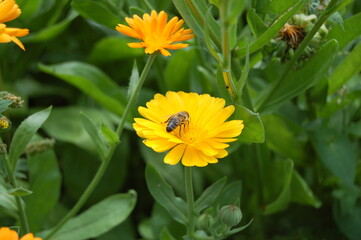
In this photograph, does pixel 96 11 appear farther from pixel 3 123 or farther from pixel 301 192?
pixel 301 192

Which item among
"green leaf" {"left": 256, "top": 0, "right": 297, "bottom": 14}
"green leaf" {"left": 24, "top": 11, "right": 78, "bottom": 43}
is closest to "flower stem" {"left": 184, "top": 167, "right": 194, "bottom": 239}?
"green leaf" {"left": 256, "top": 0, "right": 297, "bottom": 14}

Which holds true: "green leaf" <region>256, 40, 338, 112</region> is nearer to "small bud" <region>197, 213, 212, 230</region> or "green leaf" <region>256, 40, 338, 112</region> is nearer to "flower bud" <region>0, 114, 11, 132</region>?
"small bud" <region>197, 213, 212, 230</region>

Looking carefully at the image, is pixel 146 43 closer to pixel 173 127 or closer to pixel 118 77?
pixel 173 127

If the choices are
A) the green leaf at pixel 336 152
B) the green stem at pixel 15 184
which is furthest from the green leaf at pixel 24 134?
the green leaf at pixel 336 152

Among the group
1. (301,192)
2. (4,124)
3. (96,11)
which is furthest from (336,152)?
(4,124)

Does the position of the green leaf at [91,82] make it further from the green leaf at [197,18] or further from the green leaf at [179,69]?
the green leaf at [197,18]
